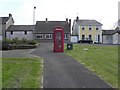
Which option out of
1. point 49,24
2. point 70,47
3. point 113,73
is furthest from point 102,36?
point 113,73

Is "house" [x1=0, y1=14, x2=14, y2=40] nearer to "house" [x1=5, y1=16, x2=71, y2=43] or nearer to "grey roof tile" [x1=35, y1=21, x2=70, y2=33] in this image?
"house" [x1=5, y1=16, x2=71, y2=43]

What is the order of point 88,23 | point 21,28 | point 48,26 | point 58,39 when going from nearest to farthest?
point 58,39 → point 21,28 → point 48,26 → point 88,23

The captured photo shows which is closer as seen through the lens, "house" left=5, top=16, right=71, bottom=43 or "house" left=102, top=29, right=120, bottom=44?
"house" left=5, top=16, right=71, bottom=43

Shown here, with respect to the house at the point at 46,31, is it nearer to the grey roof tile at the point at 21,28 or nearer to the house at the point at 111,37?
the grey roof tile at the point at 21,28

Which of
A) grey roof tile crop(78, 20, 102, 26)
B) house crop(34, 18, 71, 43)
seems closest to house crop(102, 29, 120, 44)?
grey roof tile crop(78, 20, 102, 26)

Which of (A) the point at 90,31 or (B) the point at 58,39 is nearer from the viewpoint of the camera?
(B) the point at 58,39

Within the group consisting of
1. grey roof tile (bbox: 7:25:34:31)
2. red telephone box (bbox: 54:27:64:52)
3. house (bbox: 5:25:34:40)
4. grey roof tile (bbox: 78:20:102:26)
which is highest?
grey roof tile (bbox: 78:20:102:26)

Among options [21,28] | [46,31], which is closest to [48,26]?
[46,31]

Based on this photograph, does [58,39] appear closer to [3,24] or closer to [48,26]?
[48,26]

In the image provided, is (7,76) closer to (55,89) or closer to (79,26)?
(55,89)

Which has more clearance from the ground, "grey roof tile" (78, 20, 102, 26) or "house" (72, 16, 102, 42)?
"grey roof tile" (78, 20, 102, 26)

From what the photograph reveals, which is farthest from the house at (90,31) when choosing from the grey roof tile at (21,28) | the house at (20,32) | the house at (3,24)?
the house at (3,24)

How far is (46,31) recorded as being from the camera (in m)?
76.5

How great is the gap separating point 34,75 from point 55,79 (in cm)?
153
